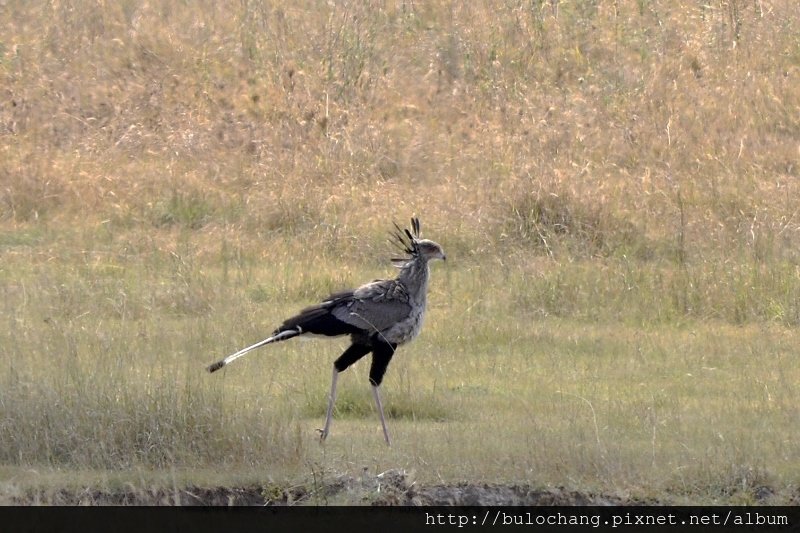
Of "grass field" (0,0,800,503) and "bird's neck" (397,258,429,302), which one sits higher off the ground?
"bird's neck" (397,258,429,302)

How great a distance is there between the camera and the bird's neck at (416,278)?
736 centimetres

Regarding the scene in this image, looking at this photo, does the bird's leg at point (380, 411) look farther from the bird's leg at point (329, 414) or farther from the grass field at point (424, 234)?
the bird's leg at point (329, 414)

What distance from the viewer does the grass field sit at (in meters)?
6.71

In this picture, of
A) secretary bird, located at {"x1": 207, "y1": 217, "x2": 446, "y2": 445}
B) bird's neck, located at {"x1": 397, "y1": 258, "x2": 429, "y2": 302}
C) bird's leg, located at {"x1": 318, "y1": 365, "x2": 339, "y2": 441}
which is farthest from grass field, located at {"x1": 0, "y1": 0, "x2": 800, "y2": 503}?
bird's neck, located at {"x1": 397, "y1": 258, "x2": 429, "y2": 302}

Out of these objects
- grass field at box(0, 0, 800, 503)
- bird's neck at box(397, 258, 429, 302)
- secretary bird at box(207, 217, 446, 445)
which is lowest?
grass field at box(0, 0, 800, 503)

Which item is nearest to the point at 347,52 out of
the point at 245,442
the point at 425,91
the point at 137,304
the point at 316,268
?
the point at 425,91

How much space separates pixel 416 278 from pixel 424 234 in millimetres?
5192

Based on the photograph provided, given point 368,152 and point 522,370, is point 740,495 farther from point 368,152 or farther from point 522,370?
point 368,152

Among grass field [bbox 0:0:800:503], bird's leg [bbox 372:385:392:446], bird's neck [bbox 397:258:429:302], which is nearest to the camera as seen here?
grass field [bbox 0:0:800:503]

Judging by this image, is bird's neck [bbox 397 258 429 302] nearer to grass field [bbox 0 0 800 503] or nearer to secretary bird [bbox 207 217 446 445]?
secretary bird [bbox 207 217 446 445]

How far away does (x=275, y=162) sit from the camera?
1467cm

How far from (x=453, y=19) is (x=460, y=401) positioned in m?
10.4

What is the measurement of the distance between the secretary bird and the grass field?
0.36 m

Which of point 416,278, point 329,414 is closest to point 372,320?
point 416,278
